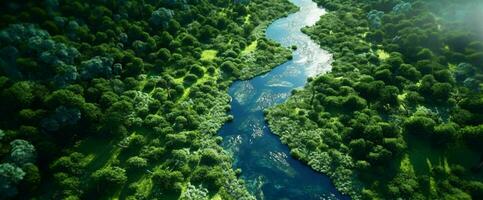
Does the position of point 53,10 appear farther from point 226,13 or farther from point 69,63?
point 226,13

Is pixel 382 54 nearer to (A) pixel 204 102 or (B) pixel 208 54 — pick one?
(B) pixel 208 54

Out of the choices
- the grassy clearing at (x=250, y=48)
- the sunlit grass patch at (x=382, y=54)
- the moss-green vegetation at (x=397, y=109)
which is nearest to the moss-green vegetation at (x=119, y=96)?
the grassy clearing at (x=250, y=48)

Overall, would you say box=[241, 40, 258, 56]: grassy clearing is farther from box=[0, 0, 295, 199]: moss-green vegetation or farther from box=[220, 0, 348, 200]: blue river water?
box=[220, 0, 348, 200]: blue river water

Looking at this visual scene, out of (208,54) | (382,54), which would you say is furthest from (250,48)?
(382,54)

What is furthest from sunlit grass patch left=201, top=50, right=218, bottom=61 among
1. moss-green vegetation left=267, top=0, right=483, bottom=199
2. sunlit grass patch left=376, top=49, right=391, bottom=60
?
sunlit grass patch left=376, top=49, right=391, bottom=60

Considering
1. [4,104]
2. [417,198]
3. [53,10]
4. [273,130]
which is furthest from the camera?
[53,10]

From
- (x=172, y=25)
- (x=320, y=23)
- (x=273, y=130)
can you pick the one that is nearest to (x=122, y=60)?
(x=172, y=25)
